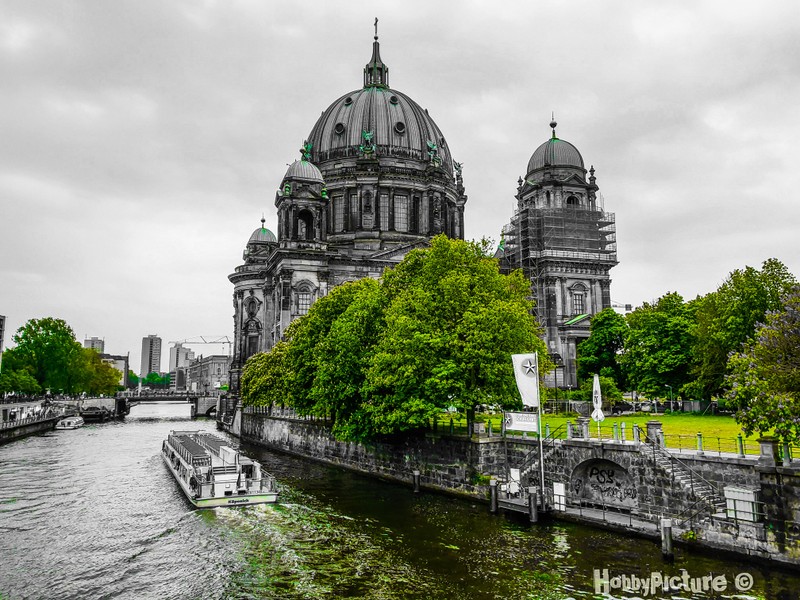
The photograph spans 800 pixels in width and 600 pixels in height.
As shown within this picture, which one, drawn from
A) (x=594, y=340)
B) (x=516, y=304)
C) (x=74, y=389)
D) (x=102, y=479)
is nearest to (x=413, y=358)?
(x=516, y=304)

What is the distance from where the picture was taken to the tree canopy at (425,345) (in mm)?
35156

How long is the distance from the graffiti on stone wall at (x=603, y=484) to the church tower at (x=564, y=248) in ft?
186

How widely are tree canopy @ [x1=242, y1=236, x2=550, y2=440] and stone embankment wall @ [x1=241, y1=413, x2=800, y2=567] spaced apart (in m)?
2.27

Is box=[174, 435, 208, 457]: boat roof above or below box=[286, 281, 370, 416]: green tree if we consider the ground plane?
below

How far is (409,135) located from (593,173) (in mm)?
27580

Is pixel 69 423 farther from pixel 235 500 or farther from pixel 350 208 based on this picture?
pixel 235 500

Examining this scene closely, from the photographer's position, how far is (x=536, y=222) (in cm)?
8900

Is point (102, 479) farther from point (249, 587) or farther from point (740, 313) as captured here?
point (740, 313)

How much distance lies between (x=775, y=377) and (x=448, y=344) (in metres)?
16.2

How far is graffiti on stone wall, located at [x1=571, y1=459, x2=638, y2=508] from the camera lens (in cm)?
2820

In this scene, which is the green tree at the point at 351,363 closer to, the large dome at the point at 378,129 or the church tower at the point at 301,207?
the church tower at the point at 301,207

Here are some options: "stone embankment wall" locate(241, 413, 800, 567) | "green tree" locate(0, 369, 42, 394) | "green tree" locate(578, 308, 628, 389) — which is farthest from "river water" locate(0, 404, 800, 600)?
"green tree" locate(0, 369, 42, 394)

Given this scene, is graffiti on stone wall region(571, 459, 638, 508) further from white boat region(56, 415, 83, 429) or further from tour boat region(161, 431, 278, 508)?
white boat region(56, 415, 83, 429)

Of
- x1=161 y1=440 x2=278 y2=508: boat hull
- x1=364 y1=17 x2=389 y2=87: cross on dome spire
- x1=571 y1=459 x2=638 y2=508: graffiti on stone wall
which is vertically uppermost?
x1=364 y1=17 x2=389 y2=87: cross on dome spire
